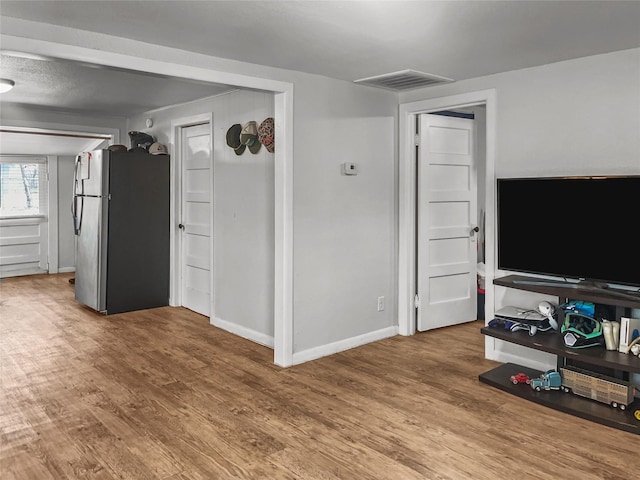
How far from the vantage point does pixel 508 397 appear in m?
3.35

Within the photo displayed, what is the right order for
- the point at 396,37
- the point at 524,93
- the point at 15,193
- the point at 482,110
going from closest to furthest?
the point at 396,37 → the point at 524,93 → the point at 482,110 → the point at 15,193

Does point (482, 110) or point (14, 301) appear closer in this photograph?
point (482, 110)

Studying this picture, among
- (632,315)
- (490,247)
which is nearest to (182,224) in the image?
(490,247)

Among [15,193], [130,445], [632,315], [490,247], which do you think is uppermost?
[15,193]

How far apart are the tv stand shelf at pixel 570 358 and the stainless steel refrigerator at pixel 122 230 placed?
3852mm

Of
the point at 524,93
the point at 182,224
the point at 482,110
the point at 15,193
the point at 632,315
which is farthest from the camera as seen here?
the point at 15,193

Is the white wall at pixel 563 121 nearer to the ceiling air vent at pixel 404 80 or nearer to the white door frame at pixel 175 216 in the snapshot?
the ceiling air vent at pixel 404 80

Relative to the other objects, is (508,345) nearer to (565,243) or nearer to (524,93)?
(565,243)

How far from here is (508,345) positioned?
399 centimetres

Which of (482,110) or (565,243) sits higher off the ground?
(482,110)

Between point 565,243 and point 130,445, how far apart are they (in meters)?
2.90

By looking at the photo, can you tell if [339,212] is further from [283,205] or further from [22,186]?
[22,186]

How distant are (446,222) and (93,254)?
3.78 m

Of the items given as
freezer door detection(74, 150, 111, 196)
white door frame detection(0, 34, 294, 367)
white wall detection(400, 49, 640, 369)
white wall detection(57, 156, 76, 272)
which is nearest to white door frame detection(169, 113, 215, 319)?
freezer door detection(74, 150, 111, 196)
